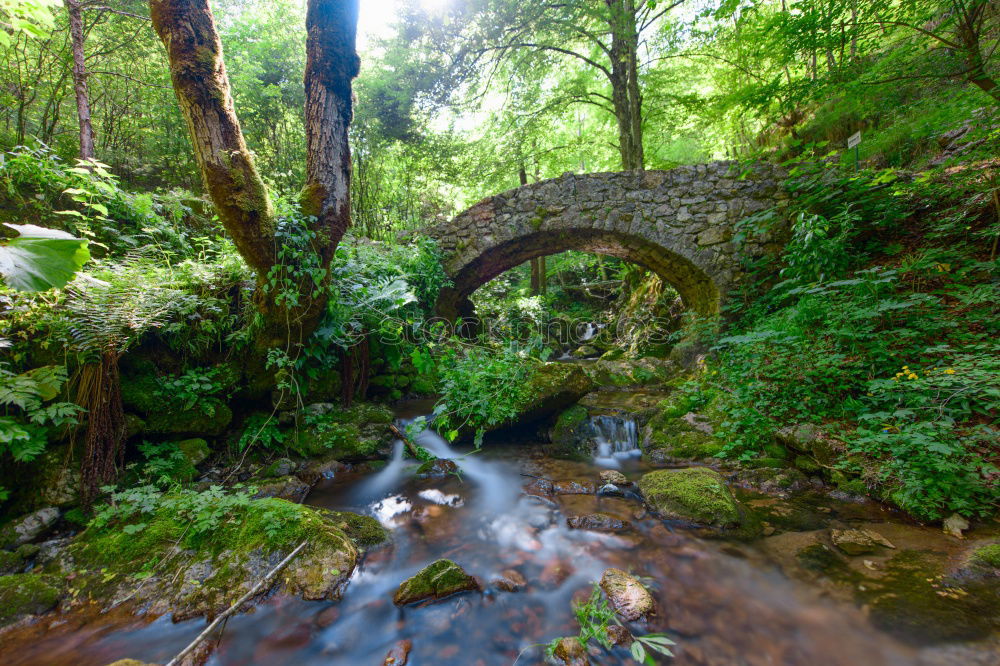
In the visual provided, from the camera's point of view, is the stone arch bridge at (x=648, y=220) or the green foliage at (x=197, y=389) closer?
the green foliage at (x=197, y=389)

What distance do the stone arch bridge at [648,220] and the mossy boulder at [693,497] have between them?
391 centimetres

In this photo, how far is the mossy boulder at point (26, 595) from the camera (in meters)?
1.76

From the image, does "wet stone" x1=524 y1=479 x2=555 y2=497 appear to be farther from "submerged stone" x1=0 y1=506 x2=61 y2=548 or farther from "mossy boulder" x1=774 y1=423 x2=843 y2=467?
"submerged stone" x1=0 y1=506 x2=61 y2=548

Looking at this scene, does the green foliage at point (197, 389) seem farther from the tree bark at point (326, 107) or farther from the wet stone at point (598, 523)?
the wet stone at point (598, 523)

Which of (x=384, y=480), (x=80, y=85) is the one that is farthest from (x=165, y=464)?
(x=80, y=85)

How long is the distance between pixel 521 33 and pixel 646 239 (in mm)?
4509

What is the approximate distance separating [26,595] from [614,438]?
4496 mm

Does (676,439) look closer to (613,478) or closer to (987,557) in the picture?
(613,478)

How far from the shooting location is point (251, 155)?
121 inches

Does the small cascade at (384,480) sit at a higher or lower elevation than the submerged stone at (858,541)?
higher

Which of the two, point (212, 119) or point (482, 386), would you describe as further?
point (482, 386)

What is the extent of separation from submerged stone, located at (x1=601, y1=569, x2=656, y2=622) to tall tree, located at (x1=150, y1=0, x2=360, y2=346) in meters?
3.10

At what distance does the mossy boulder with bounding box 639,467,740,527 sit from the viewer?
8.41 ft

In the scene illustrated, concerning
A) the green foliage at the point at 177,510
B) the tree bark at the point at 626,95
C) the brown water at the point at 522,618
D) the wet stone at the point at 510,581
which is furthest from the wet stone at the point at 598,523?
the tree bark at the point at 626,95
